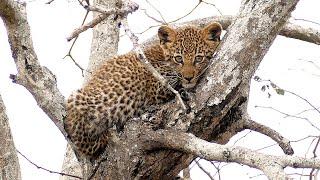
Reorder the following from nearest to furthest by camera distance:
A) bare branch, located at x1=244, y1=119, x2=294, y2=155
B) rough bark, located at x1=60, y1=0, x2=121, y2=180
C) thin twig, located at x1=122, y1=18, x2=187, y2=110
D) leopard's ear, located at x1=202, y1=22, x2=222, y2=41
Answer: thin twig, located at x1=122, y1=18, x2=187, y2=110 → bare branch, located at x1=244, y1=119, x2=294, y2=155 → leopard's ear, located at x1=202, y1=22, x2=222, y2=41 → rough bark, located at x1=60, y1=0, x2=121, y2=180

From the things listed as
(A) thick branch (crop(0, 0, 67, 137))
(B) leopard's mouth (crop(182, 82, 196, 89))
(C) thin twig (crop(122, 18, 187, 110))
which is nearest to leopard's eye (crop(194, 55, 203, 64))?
(B) leopard's mouth (crop(182, 82, 196, 89))

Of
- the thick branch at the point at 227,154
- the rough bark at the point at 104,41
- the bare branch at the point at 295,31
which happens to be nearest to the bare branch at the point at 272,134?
the thick branch at the point at 227,154

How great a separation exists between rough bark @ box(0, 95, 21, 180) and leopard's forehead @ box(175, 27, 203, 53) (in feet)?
6.09

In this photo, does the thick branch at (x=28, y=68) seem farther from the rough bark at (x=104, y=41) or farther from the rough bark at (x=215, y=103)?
the rough bark at (x=104, y=41)

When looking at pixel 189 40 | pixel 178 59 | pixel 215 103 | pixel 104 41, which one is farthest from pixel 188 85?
pixel 104 41

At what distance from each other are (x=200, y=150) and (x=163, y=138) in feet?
1.43

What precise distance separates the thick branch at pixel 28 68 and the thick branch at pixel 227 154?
0.60 metres

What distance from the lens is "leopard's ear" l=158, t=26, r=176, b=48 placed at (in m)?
5.72

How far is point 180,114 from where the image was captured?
177 inches

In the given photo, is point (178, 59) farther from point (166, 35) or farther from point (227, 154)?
point (227, 154)

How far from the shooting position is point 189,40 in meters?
5.78

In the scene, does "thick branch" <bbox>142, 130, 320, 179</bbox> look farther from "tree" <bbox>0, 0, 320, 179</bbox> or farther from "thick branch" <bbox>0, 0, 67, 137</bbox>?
"thick branch" <bbox>0, 0, 67, 137</bbox>

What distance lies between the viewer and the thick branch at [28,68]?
13.9 ft

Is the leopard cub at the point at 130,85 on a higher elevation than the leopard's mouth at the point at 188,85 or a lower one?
higher
